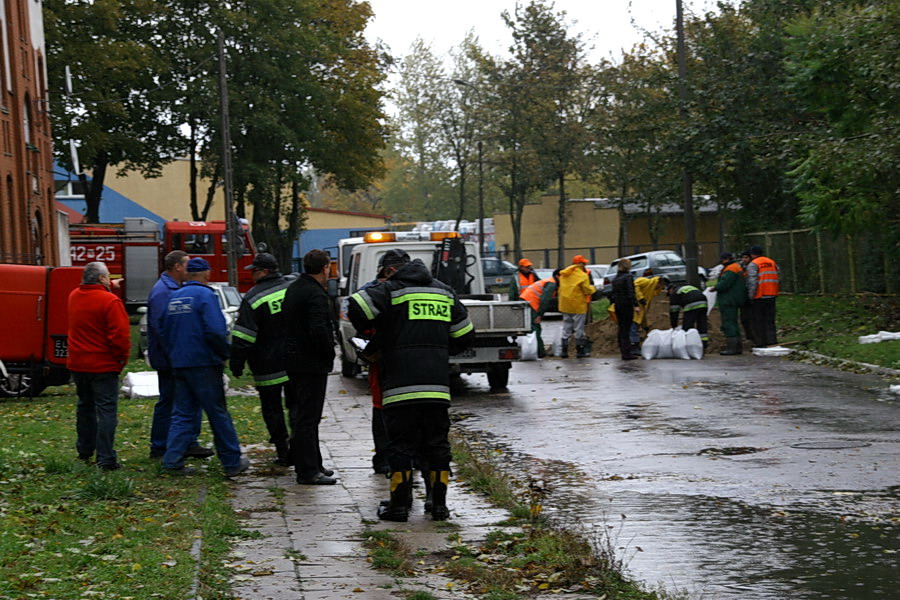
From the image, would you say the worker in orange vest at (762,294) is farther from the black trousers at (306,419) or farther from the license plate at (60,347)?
the black trousers at (306,419)

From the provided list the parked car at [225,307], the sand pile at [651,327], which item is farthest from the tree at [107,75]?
the sand pile at [651,327]

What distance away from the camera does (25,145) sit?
36.1m

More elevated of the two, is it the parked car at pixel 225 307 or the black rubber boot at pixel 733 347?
the parked car at pixel 225 307

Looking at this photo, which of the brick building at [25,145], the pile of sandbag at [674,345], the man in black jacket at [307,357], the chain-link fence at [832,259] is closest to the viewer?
the man in black jacket at [307,357]

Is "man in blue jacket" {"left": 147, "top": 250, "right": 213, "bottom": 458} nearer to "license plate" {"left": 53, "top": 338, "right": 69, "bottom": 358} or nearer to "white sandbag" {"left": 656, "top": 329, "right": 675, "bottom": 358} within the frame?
"license plate" {"left": 53, "top": 338, "right": 69, "bottom": 358}

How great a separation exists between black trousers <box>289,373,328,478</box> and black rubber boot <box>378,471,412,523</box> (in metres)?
1.66

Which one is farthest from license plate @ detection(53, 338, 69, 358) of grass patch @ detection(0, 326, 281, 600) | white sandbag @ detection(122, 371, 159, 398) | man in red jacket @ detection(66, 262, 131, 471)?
man in red jacket @ detection(66, 262, 131, 471)

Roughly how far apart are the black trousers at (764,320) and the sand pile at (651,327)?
0.76 m

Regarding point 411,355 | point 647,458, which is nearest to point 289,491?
point 411,355

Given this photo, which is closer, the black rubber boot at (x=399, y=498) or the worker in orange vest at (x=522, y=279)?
the black rubber boot at (x=399, y=498)

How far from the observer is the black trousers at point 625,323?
73.7 ft

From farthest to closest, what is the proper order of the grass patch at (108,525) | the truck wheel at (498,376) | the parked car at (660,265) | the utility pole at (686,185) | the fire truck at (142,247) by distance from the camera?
the fire truck at (142,247), the parked car at (660,265), the utility pole at (686,185), the truck wheel at (498,376), the grass patch at (108,525)

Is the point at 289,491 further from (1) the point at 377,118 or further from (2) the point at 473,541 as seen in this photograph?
(1) the point at 377,118

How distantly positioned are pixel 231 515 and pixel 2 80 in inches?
1112
